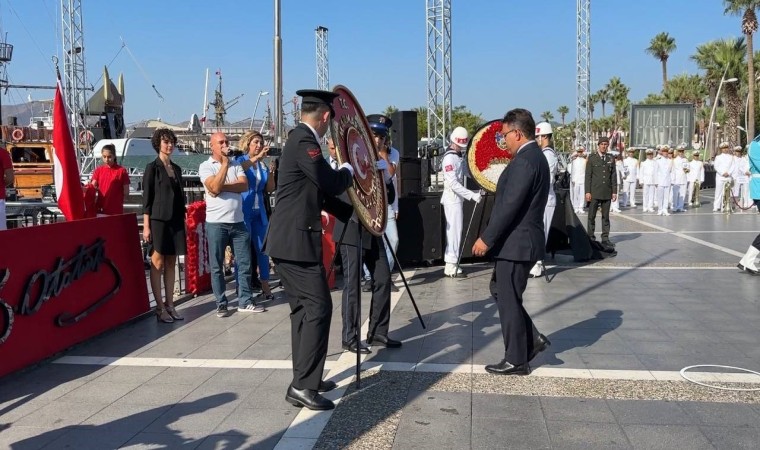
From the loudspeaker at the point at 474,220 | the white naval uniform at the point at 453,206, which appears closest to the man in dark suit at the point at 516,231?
the white naval uniform at the point at 453,206

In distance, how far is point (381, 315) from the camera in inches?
224

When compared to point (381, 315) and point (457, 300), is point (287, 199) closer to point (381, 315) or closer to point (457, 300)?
point (381, 315)

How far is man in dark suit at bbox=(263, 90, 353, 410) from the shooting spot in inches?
165

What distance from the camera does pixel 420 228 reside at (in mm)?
9805

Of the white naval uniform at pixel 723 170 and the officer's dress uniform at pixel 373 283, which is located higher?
the white naval uniform at pixel 723 170

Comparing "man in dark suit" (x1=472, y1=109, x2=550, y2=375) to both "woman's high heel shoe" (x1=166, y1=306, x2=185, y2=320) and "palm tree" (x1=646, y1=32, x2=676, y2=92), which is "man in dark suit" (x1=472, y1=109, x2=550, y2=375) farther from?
"palm tree" (x1=646, y1=32, x2=676, y2=92)

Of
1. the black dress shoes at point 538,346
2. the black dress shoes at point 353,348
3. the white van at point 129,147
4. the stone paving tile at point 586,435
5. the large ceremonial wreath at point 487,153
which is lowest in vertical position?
the stone paving tile at point 586,435

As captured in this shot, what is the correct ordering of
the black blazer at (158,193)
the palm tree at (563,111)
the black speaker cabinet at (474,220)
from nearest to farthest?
the black blazer at (158,193) → the black speaker cabinet at (474,220) → the palm tree at (563,111)

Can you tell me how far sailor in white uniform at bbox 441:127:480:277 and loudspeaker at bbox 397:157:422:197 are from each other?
4.08 ft

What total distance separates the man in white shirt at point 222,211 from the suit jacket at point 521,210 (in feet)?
10.2

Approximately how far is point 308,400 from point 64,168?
3.87m

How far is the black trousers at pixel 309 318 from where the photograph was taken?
167 inches

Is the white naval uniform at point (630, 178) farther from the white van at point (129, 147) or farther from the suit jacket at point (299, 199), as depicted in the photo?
the suit jacket at point (299, 199)

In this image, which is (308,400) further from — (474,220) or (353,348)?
(474,220)
